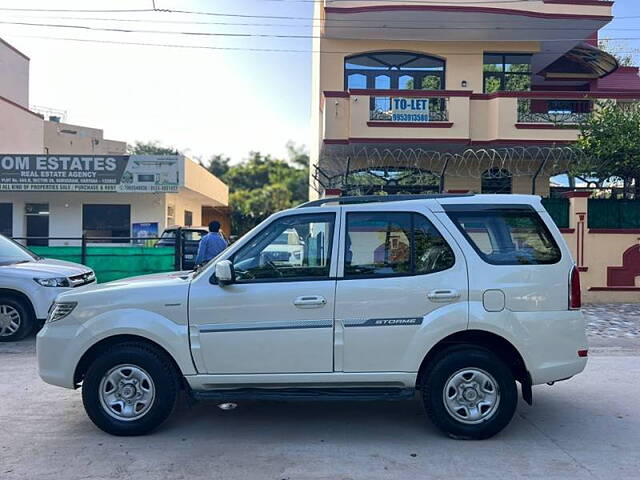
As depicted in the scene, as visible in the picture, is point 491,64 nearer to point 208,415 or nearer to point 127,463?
point 208,415

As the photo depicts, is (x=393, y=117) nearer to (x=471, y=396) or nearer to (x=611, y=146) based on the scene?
(x=611, y=146)

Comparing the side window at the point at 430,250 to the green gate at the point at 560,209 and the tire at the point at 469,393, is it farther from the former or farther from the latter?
the green gate at the point at 560,209

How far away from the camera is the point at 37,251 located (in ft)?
40.4

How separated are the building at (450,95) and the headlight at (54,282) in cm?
701

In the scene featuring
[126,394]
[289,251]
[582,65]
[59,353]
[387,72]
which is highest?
[582,65]

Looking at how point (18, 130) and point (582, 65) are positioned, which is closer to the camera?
point (582, 65)

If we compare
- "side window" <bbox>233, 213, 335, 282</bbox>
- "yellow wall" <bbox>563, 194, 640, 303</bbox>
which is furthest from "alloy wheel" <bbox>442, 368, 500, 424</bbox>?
"yellow wall" <bbox>563, 194, 640, 303</bbox>

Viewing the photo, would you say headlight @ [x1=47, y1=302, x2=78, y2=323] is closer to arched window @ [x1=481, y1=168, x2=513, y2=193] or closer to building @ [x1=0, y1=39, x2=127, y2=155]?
arched window @ [x1=481, y1=168, x2=513, y2=193]

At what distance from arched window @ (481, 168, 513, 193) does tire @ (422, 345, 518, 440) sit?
12.6 metres

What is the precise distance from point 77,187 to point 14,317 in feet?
38.2

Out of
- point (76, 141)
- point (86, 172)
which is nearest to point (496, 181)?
point (86, 172)

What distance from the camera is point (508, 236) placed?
503 centimetres

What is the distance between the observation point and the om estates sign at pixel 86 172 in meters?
19.6

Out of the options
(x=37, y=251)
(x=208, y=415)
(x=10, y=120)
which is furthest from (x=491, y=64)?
(x=10, y=120)
